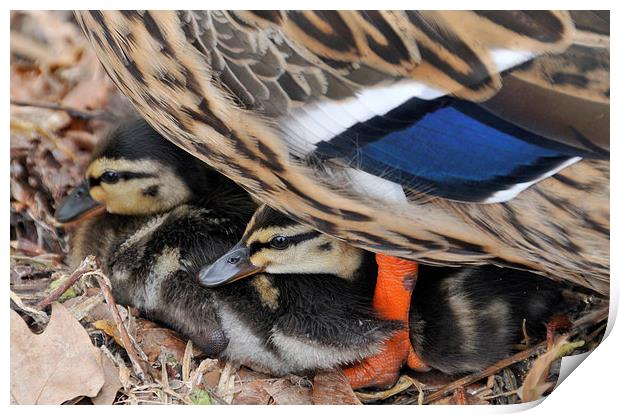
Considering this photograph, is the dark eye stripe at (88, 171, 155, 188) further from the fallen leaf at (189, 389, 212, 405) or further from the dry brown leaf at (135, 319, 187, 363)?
the fallen leaf at (189, 389, 212, 405)

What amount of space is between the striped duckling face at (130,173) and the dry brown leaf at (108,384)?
1.38 ft

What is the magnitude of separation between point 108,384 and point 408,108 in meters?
0.85

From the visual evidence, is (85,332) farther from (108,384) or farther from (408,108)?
(408,108)

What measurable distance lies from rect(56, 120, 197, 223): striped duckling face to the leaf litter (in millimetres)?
50

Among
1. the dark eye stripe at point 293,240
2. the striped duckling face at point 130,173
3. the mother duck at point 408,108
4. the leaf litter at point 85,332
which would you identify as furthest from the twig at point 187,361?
the mother duck at point 408,108

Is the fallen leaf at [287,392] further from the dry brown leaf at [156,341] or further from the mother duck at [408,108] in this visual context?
the mother duck at [408,108]

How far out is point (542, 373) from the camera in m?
1.93

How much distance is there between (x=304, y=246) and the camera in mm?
2109

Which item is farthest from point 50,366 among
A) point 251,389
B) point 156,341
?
point 251,389

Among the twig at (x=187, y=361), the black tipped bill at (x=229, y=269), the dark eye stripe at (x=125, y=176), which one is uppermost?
the dark eye stripe at (x=125, y=176)

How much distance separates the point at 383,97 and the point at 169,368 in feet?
2.65

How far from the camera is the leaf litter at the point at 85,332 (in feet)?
6.11

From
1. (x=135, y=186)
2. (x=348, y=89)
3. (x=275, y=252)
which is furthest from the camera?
(x=135, y=186)
